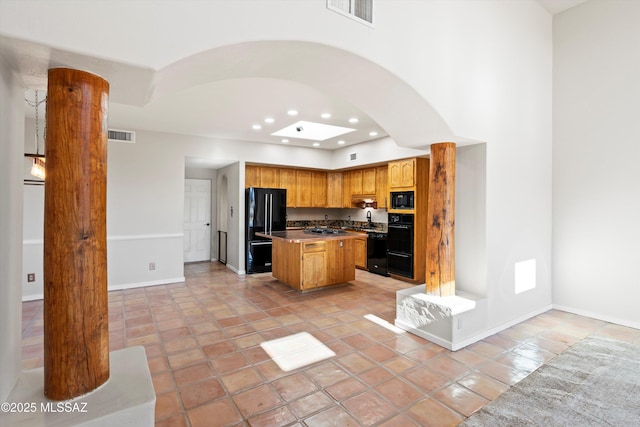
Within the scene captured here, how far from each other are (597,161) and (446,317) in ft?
9.62

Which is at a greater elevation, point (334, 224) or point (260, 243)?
point (334, 224)

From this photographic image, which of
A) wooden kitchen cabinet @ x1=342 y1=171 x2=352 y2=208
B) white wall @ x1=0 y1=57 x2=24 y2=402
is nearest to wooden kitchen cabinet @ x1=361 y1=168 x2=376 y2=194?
wooden kitchen cabinet @ x1=342 y1=171 x2=352 y2=208

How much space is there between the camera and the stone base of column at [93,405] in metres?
1.36

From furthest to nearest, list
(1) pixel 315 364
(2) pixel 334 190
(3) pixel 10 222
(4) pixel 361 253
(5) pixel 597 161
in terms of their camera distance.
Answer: (2) pixel 334 190, (4) pixel 361 253, (5) pixel 597 161, (1) pixel 315 364, (3) pixel 10 222

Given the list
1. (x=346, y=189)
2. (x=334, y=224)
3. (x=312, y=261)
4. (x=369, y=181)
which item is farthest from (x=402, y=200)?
(x=334, y=224)

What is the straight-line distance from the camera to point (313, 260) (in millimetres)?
4984

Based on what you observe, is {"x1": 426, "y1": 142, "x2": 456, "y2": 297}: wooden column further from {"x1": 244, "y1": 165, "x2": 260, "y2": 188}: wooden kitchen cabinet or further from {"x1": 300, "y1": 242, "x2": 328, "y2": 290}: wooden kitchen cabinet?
{"x1": 244, "y1": 165, "x2": 260, "y2": 188}: wooden kitchen cabinet

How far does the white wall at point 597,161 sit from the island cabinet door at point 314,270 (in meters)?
3.33

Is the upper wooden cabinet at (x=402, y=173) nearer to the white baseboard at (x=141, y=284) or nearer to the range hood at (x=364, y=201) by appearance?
the range hood at (x=364, y=201)

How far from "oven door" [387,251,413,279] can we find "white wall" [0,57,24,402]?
16.9 feet

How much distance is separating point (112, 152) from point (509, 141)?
19.3 ft

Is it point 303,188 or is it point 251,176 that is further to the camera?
point 303,188

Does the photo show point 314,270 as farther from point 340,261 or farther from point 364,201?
point 364,201

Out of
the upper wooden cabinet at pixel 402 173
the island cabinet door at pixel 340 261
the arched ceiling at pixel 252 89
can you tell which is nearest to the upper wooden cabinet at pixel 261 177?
the arched ceiling at pixel 252 89
